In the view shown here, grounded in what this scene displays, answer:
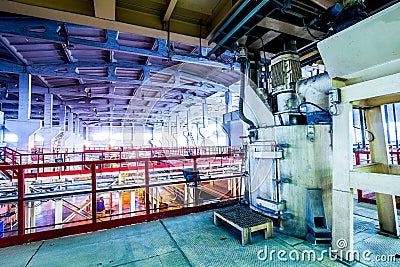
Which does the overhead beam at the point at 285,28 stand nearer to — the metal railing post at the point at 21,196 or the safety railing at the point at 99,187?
the safety railing at the point at 99,187

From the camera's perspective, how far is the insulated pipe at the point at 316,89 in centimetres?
258

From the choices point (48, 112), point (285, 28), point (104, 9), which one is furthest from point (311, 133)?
point (48, 112)

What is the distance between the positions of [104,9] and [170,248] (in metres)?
2.97

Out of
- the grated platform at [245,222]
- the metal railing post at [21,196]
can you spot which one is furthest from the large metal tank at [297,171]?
the metal railing post at [21,196]

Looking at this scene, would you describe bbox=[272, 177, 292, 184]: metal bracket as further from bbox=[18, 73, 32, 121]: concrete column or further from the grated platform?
bbox=[18, 73, 32, 121]: concrete column

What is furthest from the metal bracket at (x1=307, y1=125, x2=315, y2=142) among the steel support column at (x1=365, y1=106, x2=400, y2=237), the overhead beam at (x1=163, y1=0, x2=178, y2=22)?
the overhead beam at (x1=163, y1=0, x2=178, y2=22)

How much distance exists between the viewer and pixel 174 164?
33.1 ft

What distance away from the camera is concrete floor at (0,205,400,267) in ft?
7.15

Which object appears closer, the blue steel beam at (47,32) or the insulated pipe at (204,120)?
the blue steel beam at (47,32)

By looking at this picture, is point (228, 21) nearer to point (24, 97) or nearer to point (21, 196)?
point (21, 196)

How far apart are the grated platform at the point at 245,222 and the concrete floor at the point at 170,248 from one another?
11 cm

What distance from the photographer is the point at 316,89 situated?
8.78 ft

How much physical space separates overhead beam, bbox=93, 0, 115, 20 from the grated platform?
9.96 feet

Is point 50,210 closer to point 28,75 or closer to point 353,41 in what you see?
point 28,75
